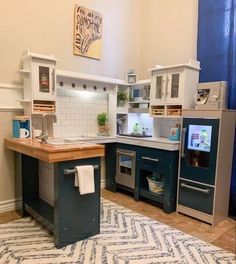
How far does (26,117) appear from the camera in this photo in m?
2.98

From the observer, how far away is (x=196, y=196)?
295 centimetres

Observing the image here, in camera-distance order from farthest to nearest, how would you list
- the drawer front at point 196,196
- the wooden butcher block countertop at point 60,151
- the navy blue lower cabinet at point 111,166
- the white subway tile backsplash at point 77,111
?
the navy blue lower cabinet at point 111,166, the white subway tile backsplash at point 77,111, the drawer front at point 196,196, the wooden butcher block countertop at point 60,151

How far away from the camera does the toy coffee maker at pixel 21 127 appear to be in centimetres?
295

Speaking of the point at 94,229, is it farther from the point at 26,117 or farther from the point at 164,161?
the point at 26,117

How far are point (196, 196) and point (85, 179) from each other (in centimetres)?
148

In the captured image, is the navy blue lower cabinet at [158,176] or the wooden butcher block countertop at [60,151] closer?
the wooden butcher block countertop at [60,151]

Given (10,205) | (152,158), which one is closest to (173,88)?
(152,158)

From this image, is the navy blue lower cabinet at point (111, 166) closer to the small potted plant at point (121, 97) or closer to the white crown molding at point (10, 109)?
the small potted plant at point (121, 97)

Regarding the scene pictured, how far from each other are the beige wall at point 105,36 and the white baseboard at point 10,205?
77 millimetres

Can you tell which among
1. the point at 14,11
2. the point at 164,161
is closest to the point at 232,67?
the point at 164,161

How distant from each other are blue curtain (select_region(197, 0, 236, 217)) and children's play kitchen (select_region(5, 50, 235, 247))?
0.58 ft

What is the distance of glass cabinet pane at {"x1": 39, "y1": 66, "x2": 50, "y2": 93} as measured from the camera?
304 centimetres

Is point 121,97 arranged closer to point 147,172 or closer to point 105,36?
point 105,36

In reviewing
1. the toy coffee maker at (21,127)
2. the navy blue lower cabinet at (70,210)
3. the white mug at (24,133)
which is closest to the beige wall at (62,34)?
the toy coffee maker at (21,127)
